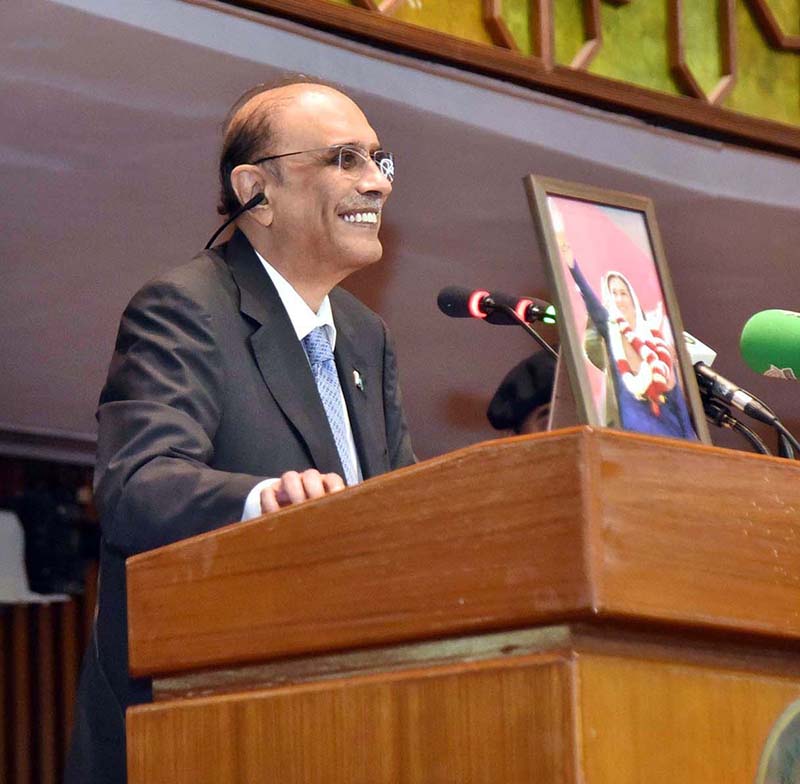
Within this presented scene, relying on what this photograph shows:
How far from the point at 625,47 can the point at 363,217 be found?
2.33 m

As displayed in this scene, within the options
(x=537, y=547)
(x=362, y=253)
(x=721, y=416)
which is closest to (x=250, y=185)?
(x=362, y=253)

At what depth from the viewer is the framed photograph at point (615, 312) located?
4.53ft

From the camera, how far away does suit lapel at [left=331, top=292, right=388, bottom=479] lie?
2031 mm

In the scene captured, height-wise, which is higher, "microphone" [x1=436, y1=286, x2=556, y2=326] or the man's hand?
"microphone" [x1=436, y1=286, x2=556, y2=326]

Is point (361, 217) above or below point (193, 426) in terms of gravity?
above

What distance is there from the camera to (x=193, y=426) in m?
1.75

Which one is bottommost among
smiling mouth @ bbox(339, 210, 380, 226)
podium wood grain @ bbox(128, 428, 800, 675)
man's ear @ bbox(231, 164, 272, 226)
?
podium wood grain @ bbox(128, 428, 800, 675)

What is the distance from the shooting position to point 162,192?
4.51 m

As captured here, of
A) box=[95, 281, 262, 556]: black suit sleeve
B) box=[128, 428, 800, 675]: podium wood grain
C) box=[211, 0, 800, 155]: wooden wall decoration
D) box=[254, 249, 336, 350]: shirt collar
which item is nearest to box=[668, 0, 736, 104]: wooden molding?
box=[211, 0, 800, 155]: wooden wall decoration

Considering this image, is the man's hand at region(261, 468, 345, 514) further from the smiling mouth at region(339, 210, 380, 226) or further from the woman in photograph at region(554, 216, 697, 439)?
the smiling mouth at region(339, 210, 380, 226)

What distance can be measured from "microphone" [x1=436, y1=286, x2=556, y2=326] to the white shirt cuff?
1.46ft

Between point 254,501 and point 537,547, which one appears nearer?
point 537,547

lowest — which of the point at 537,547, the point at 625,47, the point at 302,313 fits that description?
the point at 537,547

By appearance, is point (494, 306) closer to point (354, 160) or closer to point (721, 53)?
point (354, 160)
